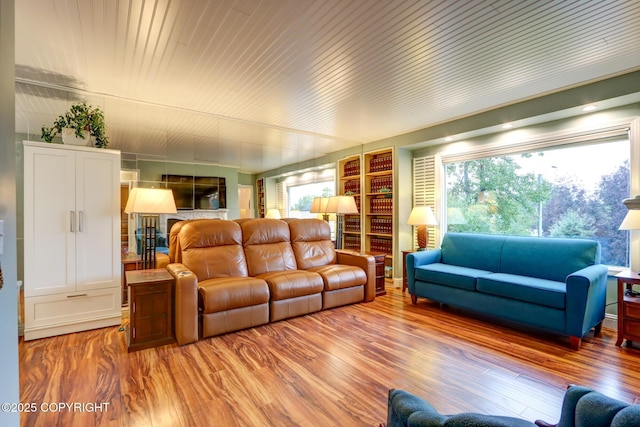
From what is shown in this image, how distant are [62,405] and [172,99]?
3033 millimetres

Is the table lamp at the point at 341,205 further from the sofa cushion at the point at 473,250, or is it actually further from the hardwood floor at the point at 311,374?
the hardwood floor at the point at 311,374

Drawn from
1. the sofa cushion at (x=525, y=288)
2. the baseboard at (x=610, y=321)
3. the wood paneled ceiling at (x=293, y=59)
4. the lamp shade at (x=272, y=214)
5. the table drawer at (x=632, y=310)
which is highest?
the wood paneled ceiling at (x=293, y=59)

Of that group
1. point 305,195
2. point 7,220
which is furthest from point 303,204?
point 7,220

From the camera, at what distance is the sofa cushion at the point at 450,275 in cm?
353

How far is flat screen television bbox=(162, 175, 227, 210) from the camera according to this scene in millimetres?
4070

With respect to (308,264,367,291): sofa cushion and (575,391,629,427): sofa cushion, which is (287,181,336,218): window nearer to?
(308,264,367,291): sofa cushion

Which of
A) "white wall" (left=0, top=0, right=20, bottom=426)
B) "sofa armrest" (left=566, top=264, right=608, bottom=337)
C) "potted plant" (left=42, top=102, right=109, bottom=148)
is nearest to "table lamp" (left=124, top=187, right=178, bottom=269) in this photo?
"potted plant" (left=42, top=102, right=109, bottom=148)

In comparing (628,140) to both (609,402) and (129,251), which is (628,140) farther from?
(129,251)

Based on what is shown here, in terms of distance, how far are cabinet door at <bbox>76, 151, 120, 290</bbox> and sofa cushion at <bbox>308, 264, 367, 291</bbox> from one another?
2.32m

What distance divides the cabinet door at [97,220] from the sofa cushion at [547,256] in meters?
4.44

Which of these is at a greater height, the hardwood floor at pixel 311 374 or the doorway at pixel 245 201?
the doorway at pixel 245 201

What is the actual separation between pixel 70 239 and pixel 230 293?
65.2 inches

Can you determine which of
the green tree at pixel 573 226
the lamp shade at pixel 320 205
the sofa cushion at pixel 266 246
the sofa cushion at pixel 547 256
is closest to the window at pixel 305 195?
the lamp shade at pixel 320 205

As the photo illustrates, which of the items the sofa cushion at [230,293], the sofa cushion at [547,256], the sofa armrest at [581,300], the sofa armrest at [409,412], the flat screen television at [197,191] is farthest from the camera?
the flat screen television at [197,191]
